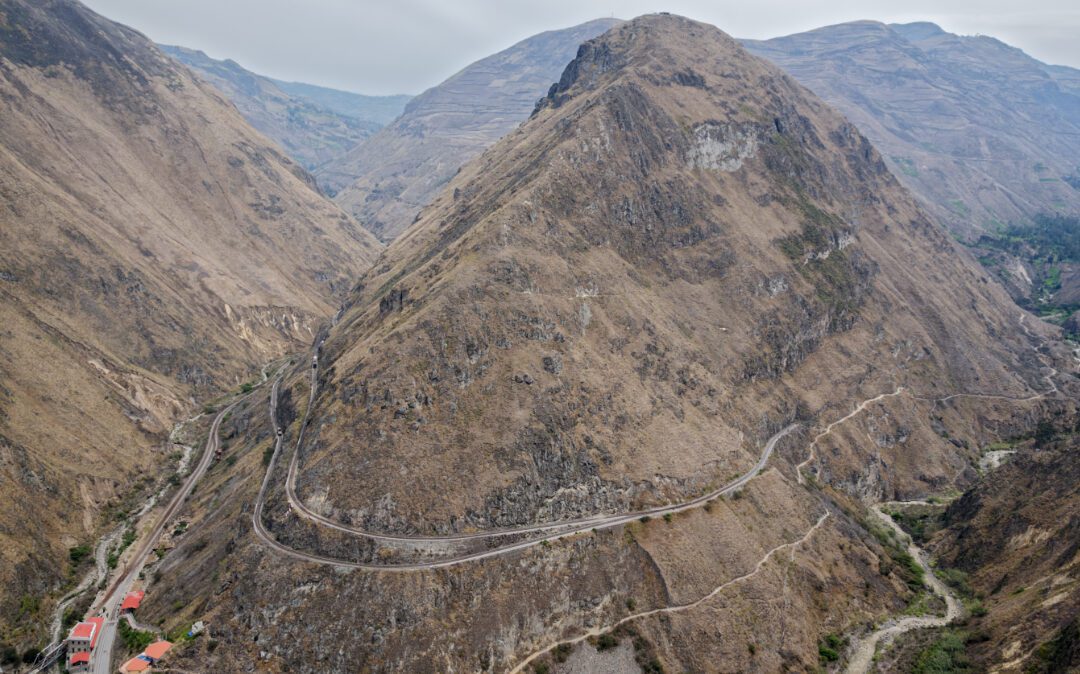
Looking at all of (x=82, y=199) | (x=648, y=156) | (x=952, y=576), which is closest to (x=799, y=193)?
(x=648, y=156)

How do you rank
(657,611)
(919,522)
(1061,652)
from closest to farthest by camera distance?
(1061,652), (657,611), (919,522)

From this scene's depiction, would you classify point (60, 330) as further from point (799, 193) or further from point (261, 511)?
point (799, 193)

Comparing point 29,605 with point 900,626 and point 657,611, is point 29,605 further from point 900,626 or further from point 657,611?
point 900,626

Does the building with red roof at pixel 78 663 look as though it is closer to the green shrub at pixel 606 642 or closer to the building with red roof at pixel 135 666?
the building with red roof at pixel 135 666

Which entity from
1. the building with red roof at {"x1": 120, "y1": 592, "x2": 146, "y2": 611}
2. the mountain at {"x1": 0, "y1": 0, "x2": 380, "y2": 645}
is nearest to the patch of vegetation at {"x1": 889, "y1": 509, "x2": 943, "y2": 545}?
the building with red roof at {"x1": 120, "y1": 592, "x2": 146, "y2": 611}

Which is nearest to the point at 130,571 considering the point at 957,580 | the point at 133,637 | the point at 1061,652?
the point at 133,637
